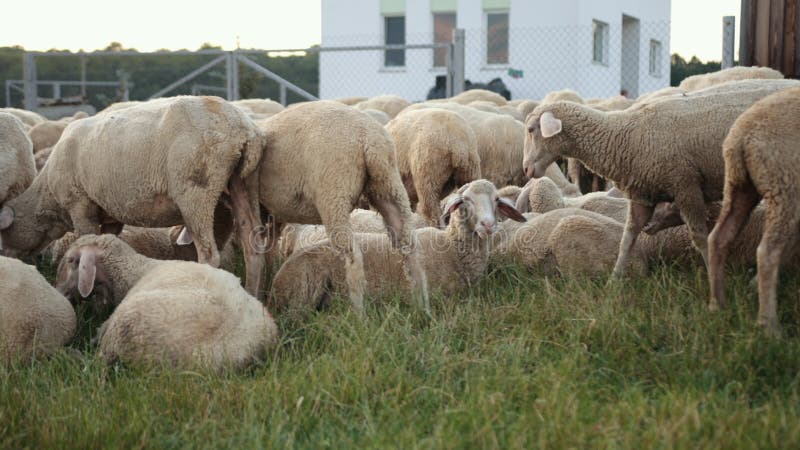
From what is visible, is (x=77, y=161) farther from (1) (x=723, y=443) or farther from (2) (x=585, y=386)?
(1) (x=723, y=443)

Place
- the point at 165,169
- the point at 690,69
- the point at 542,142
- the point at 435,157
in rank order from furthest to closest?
the point at 690,69, the point at 435,157, the point at 542,142, the point at 165,169

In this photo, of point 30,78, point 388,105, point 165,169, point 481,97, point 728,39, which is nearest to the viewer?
point 165,169

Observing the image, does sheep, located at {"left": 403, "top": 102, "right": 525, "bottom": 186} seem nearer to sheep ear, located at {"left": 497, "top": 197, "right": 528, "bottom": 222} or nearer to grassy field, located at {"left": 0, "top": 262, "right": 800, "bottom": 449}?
sheep ear, located at {"left": 497, "top": 197, "right": 528, "bottom": 222}

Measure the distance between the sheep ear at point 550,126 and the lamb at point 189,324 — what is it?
2042 mm

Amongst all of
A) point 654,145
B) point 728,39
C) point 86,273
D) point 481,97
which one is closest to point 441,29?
point 481,97

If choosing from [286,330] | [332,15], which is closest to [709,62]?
[332,15]

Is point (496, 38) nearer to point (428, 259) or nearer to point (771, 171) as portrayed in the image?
point (428, 259)

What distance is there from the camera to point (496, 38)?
90.7 feet

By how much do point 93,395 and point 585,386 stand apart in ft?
6.87

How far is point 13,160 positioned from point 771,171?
5.24 meters

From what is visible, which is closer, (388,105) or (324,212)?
(324,212)

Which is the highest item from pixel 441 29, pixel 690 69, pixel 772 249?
pixel 441 29

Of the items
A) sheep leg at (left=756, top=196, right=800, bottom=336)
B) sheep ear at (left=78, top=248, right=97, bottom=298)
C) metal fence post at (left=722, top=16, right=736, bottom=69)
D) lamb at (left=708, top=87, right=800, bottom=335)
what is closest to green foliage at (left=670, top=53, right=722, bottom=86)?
metal fence post at (left=722, top=16, right=736, bottom=69)

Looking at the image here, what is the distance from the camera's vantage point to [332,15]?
29719mm
